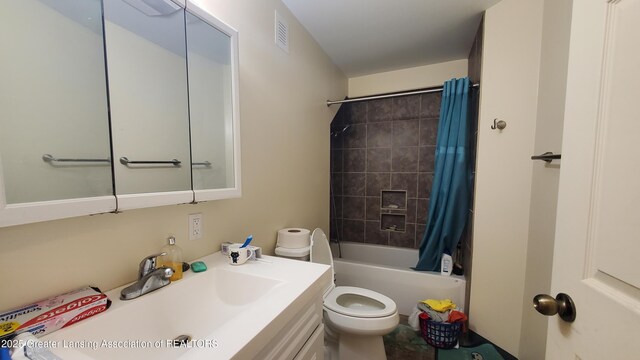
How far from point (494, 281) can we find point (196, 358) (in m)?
1.85

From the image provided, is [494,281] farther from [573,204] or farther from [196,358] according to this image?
[196,358]

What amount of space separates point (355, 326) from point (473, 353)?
36.3 inches

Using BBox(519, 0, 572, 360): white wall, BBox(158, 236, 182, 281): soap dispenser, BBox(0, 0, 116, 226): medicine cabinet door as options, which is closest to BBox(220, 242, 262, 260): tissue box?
BBox(158, 236, 182, 281): soap dispenser

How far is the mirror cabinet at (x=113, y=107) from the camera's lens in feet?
1.82

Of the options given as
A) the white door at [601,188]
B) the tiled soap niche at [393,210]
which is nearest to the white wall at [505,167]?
the tiled soap niche at [393,210]

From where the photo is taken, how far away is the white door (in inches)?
15.8

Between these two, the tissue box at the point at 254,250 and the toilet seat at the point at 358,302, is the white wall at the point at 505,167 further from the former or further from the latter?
the tissue box at the point at 254,250

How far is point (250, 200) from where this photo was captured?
1.32 metres

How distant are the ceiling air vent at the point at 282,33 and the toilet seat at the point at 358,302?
1.70 metres

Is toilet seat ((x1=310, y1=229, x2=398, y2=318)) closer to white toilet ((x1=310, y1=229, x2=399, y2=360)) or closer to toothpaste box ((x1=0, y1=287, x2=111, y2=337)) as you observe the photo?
white toilet ((x1=310, y1=229, x2=399, y2=360))

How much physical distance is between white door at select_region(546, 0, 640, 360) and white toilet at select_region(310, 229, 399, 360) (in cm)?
92

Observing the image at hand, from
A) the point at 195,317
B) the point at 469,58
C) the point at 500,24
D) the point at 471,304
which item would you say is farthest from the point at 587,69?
the point at 469,58

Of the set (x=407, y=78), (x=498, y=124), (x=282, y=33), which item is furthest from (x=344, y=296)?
(x=407, y=78)

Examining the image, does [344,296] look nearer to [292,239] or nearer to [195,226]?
[292,239]
